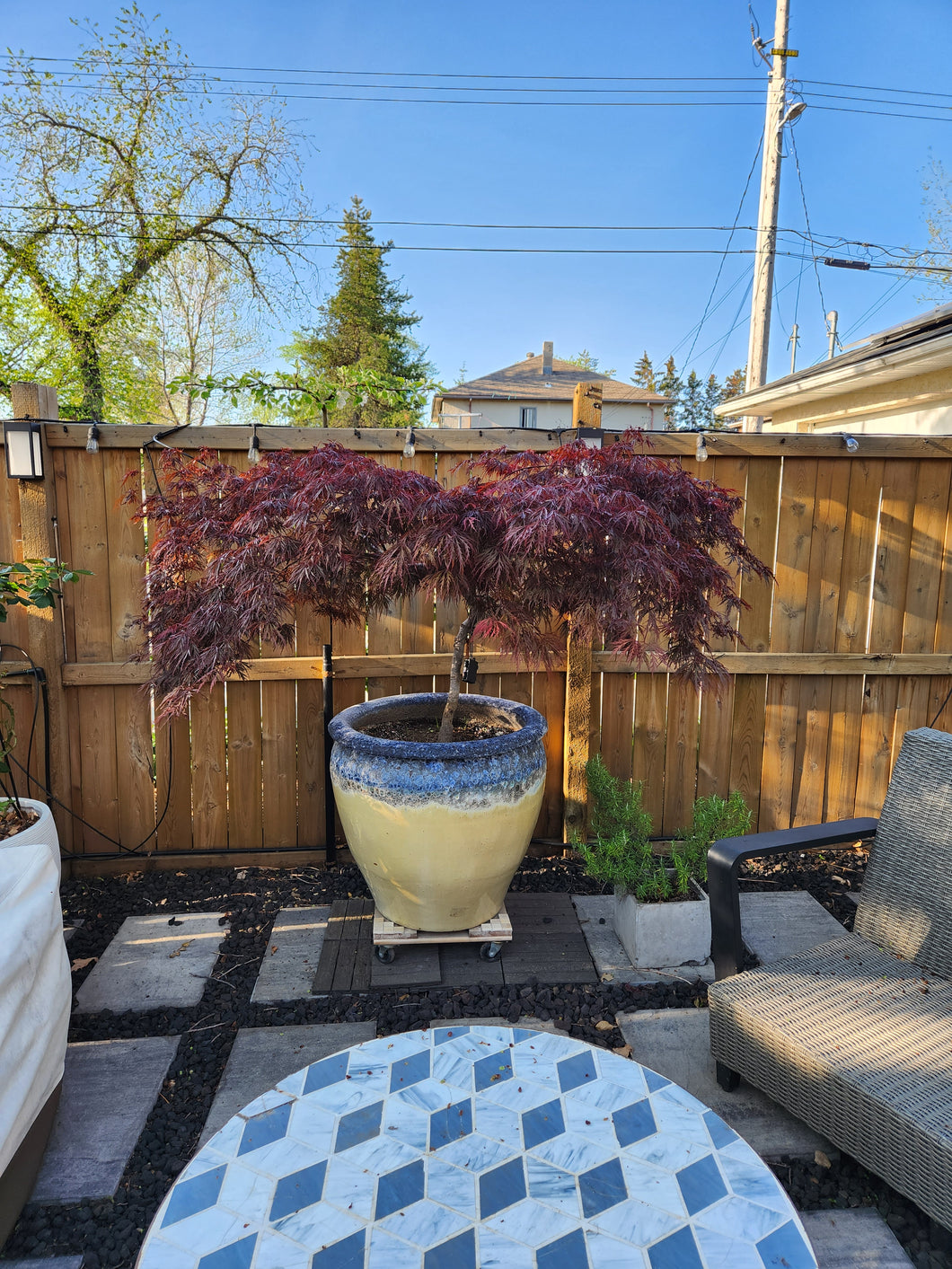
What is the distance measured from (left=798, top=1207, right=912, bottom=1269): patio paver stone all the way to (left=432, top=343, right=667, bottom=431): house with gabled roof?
16.0 meters

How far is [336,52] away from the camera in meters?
10.9

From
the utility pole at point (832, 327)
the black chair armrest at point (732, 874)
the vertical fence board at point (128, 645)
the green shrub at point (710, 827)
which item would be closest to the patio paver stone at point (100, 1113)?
the vertical fence board at point (128, 645)

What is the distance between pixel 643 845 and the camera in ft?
7.77

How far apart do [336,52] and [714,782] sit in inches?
494

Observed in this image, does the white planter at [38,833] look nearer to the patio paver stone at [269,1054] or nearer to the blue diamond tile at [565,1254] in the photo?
the patio paver stone at [269,1054]

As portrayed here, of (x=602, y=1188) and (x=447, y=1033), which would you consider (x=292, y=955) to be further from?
(x=602, y=1188)

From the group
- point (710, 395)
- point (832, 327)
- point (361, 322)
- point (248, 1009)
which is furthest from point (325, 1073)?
point (710, 395)

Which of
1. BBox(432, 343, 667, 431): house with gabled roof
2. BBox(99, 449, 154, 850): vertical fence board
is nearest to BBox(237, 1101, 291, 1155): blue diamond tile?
BBox(99, 449, 154, 850): vertical fence board

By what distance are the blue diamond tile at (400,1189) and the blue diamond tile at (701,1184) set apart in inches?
13.7

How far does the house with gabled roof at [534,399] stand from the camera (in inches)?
699

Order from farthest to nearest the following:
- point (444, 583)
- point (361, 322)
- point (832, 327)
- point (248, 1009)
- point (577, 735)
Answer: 1. point (832, 327)
2. point (361, 322)
3. point (577, 735)
4. point (248, 1009)
5. point (444, 583)

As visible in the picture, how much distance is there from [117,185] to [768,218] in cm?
821

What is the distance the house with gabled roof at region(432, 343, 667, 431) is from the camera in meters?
17.8

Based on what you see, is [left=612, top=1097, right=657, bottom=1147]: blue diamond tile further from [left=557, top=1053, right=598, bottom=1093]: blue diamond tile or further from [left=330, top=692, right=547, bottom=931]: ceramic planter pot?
[left=330, top=692, right=547, bottom=931]: ceramic planter pot
